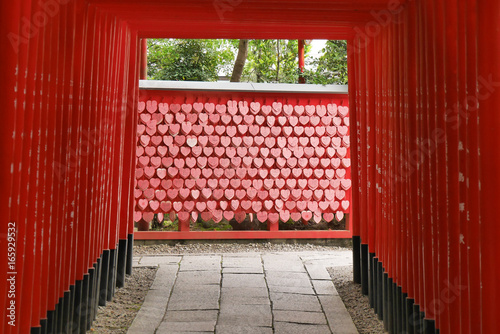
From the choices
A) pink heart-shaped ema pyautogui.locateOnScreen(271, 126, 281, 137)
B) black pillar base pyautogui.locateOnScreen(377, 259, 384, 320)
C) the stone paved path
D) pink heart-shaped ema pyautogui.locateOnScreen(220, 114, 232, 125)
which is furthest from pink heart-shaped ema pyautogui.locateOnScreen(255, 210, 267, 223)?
black pillar base pyautogui.locateOnScreen(377, 259, 384, 320)

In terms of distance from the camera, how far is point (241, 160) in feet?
25.0

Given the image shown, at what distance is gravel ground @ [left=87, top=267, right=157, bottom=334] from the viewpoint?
418cm

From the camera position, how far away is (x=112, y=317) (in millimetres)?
4453

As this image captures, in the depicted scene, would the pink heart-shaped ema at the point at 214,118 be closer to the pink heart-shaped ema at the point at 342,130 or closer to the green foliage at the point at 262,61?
the pink heart-shaped ema at the point at 342,130

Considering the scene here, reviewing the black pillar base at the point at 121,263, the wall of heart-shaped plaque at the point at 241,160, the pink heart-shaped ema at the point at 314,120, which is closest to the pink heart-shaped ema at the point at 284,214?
the wall of heart-shaped plaque at the point at 241,160

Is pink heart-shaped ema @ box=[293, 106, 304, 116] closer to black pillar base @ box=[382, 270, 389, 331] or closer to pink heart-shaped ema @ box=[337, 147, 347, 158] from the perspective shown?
pink heart-shaped ema @ box=[337, 147, 347, 158]

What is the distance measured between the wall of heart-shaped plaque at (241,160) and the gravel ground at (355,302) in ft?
5.93

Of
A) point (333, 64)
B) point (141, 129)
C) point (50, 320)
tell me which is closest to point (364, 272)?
point (50, 320)

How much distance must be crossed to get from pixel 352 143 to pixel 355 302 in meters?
1.75

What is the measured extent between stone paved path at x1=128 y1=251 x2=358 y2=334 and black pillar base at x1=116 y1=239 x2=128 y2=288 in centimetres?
36

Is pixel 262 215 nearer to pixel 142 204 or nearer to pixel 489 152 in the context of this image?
pixel 142 204

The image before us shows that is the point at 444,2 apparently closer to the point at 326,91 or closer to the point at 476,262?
the point at 476,262

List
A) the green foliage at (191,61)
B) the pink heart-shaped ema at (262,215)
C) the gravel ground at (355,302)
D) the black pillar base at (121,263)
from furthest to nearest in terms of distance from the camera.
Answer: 1. the green foliage at (191,61)
2. the pink heart-shaped ema at (262,215)
3. the black pillar base at (121,263)
4. the gravel ground at (355,302)

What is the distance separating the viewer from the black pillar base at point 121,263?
17.8 ft
